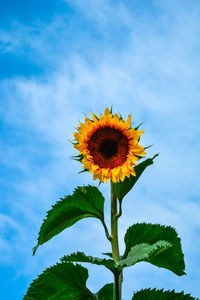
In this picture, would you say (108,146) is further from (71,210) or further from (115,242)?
(115,242)

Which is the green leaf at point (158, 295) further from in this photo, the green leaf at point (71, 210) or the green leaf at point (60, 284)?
the green leaf at point (71, 210)

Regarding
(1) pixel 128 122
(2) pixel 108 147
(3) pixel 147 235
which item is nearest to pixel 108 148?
(2) pixel 108 147

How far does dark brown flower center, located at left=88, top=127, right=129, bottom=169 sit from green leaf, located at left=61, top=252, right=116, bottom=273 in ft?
2.72

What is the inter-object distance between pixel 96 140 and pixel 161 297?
4.52 ft

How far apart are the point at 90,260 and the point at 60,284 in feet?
1.71

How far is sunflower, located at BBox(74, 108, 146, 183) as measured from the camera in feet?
10.6

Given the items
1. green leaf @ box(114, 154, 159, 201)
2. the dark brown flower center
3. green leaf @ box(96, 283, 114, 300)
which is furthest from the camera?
green leaf @ box(96, 283, 114, 300)

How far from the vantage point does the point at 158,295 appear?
3.04 metres

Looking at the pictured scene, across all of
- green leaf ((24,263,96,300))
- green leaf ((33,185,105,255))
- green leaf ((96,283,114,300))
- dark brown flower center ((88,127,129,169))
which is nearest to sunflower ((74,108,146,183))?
dark brown flower center ((88,127,129,169))

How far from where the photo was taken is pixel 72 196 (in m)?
3.13

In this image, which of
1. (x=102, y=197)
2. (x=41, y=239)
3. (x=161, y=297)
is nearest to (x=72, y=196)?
(x=102, y=197)

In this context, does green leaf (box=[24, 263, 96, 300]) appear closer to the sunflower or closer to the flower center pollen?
the sunflower

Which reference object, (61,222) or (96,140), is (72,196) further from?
(96,140)

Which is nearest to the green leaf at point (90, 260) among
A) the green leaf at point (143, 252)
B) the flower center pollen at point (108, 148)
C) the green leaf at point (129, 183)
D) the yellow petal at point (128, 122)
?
the green leaf at point (143, 252)
